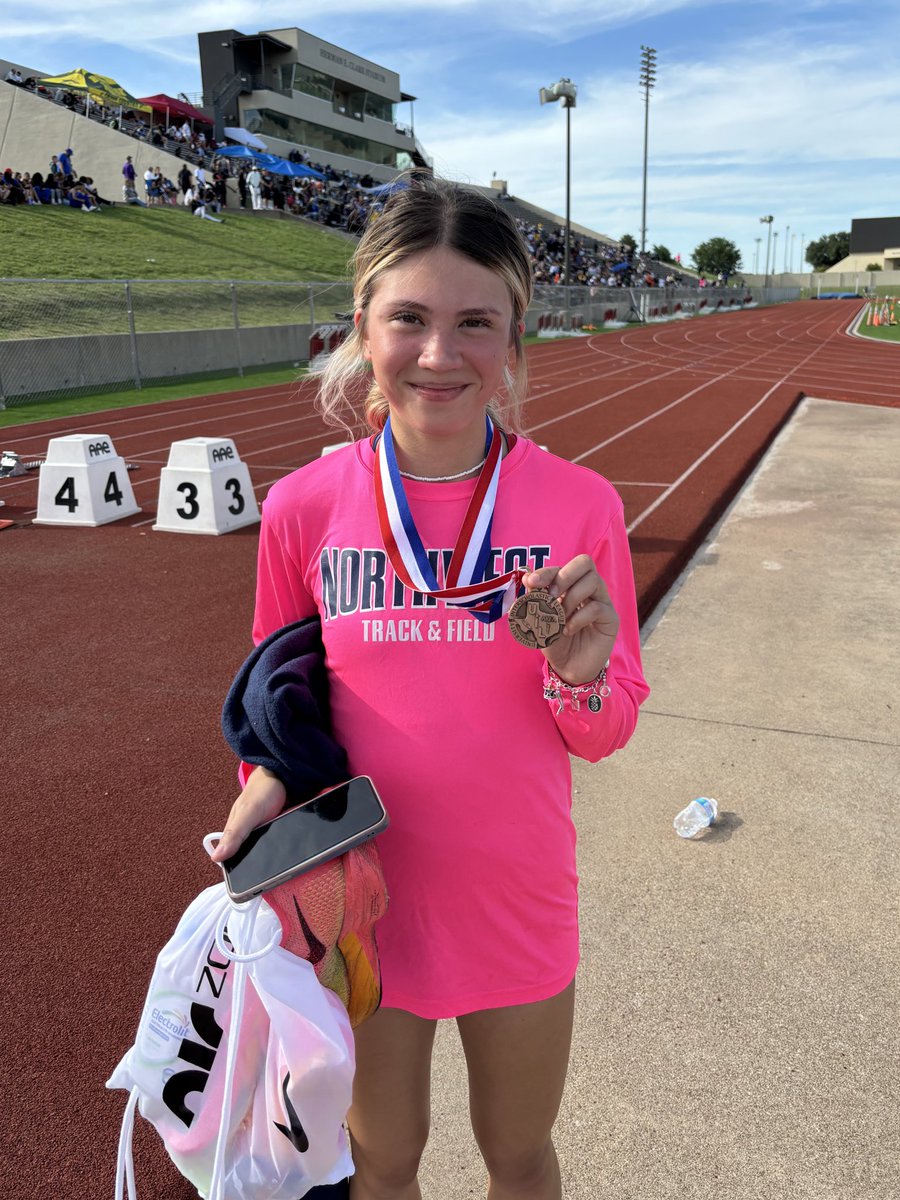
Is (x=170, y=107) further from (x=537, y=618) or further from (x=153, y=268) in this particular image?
(x=537, y=618)

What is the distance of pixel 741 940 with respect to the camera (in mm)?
2818

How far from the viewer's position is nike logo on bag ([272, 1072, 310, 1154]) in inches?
49.1

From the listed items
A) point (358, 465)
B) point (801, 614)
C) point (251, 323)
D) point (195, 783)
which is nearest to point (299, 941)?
point (358, 465)

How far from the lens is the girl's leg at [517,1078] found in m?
1.53

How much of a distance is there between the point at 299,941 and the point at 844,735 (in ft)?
11.3

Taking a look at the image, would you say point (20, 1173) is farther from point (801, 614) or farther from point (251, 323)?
point (251, 323)

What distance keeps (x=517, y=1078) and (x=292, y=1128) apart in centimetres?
45

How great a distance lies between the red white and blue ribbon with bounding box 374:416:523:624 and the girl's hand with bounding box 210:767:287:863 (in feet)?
1.31

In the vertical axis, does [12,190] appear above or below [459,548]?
above

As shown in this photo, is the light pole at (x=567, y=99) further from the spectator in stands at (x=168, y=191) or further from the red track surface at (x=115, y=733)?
the red track surface at (x=115, y=733)

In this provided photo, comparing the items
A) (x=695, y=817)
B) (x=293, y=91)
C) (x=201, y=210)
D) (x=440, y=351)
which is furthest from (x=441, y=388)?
(x=293, y=91)

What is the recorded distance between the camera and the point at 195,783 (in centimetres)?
399

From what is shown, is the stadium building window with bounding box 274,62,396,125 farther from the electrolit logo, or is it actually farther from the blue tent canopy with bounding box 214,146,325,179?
the electrolit logo

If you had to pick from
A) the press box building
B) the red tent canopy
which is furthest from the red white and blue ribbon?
the press box building
